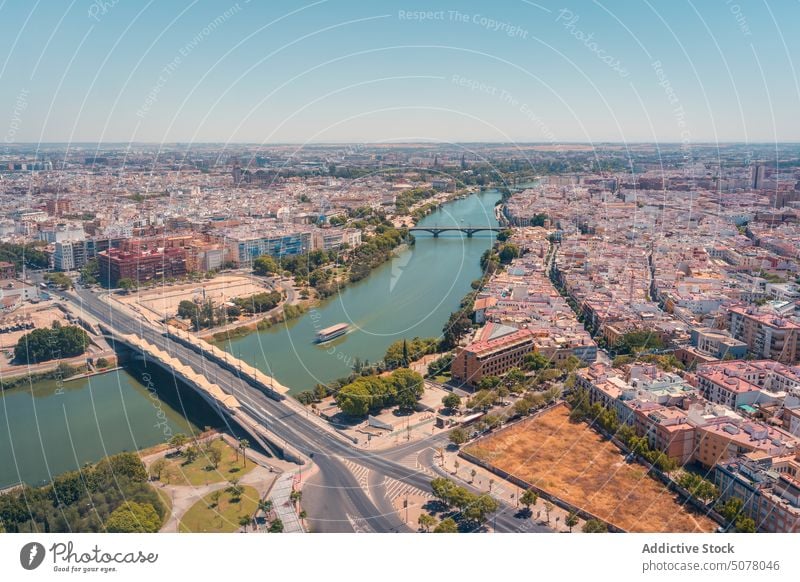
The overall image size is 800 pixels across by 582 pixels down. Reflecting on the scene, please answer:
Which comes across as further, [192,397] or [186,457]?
[192,397]

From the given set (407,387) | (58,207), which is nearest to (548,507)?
(407,387)

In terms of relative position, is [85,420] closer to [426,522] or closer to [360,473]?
[360,473]

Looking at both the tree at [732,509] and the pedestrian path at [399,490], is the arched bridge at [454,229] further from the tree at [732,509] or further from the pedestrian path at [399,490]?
the tree at [732,509]

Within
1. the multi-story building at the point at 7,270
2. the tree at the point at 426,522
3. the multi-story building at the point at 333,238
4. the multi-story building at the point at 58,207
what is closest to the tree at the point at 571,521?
the tree at the point at 426,522

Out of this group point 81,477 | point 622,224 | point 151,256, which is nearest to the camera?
point 81,477

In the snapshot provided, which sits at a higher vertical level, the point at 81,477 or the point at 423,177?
the point at 423,177

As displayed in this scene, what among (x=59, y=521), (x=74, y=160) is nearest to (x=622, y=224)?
(x=59, y=521)

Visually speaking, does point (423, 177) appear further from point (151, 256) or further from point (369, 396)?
point (369, 396)

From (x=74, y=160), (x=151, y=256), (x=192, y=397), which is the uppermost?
(x=74, y=160)
